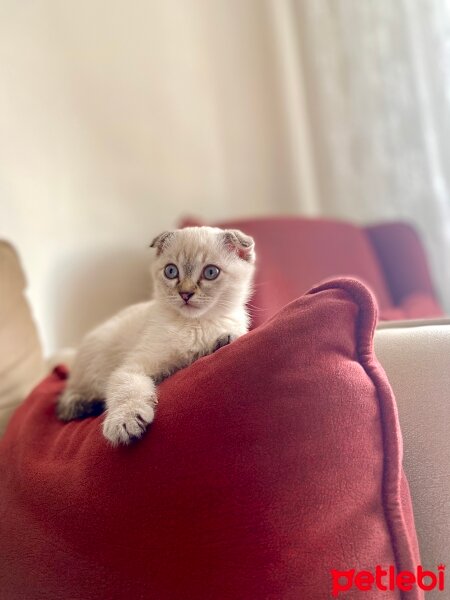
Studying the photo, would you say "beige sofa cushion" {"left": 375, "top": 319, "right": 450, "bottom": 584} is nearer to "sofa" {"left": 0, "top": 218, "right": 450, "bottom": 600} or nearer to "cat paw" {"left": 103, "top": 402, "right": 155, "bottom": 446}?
"sofa" {"left": 0, "top": 218, "right": 450, "bottom": 600}

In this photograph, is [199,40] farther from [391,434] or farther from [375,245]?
[391,434]

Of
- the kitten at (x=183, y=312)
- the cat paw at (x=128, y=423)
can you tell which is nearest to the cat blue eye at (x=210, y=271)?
the kitten at (x=183, y=312)

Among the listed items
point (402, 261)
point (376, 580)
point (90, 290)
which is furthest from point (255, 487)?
point (402, 261)

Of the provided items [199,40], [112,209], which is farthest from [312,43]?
[112,209]

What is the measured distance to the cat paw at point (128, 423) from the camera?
73 cm

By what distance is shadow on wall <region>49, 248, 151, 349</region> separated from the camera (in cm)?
175

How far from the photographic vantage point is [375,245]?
210 centimetres

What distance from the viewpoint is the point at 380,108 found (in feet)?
7.10

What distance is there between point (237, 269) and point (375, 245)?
1.29 m

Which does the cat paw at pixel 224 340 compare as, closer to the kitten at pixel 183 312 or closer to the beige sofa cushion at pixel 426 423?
the kitten at pixel 183 312

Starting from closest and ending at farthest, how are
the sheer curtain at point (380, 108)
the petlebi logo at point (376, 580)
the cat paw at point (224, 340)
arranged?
the petlebi logo at point (376, 580) < the cat paw at point (224, 340) < the sheer curtain at point (380, 108)

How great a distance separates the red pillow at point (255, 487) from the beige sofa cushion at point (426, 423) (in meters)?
0.07

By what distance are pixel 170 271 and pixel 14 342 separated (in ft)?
1.73

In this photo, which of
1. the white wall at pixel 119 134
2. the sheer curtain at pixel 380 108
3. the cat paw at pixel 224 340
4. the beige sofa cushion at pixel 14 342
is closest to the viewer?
the cat paw at pixel 224 340
